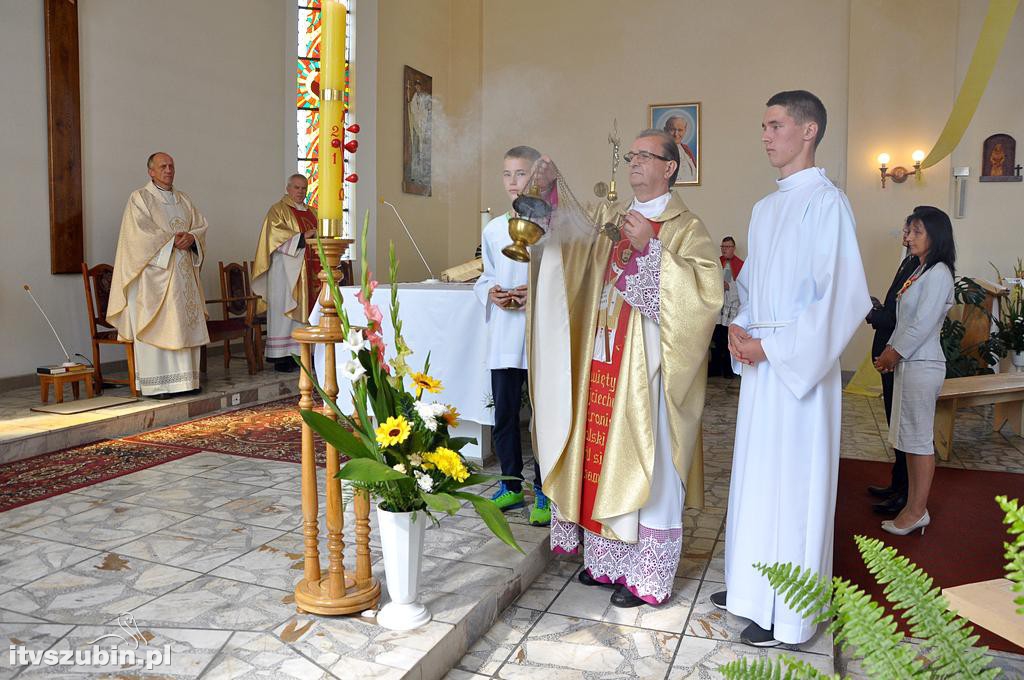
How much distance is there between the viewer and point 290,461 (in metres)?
4.51

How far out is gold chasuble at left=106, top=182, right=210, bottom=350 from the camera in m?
5.85

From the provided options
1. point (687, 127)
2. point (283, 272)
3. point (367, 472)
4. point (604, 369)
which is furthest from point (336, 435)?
point (687, 127)

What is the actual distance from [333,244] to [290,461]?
8.11ft

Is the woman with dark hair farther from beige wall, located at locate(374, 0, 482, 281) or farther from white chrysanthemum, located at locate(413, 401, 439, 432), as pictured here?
beige wall, located at locate(374, 0, 482, 281)

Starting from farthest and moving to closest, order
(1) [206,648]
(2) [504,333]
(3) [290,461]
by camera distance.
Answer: (3) [290,461] → (2) [504,333] → (1) [206,648]

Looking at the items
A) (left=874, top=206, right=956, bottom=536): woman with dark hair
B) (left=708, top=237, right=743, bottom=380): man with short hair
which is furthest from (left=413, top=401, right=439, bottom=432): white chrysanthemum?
(left=708, top=237, right=743, bottom=380): man with short hair

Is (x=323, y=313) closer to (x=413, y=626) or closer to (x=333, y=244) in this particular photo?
(x=333, y=244)

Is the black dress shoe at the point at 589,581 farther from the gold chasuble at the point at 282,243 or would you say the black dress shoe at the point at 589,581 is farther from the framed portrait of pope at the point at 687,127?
the framed portrait of pope at the point at 687,127

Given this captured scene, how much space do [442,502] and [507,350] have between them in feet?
4.48

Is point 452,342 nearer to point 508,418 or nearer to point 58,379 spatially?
point 508,418

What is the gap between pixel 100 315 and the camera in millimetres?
6055

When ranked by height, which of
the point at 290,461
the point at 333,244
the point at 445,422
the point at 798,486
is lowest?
the point at 290,461

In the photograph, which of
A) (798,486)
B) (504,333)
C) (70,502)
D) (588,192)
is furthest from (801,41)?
(70,502)

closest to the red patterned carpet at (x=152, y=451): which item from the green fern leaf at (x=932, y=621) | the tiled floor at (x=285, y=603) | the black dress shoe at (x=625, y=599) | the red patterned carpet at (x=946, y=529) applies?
the tiled floor at (x=285, y=603)
